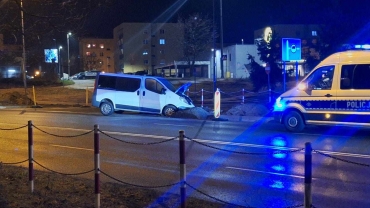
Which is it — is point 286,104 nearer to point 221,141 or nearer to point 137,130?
point 221,141

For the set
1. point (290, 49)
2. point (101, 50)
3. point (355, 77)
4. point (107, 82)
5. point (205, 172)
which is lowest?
point (205, 172)

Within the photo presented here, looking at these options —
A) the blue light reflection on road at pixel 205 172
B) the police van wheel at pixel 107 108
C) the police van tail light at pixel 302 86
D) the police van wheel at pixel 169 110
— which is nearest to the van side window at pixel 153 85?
the police van wheel at pixel 169 110

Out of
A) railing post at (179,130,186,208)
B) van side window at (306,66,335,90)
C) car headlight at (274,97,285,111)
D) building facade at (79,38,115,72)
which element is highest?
building facade at (79,38,115,72)

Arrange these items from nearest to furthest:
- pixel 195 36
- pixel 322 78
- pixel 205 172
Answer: pixel 205 172 < pixel 322 78 < pixel 195 36

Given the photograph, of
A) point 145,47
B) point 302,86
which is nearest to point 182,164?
point 302,86

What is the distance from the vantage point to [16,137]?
54.3 feet

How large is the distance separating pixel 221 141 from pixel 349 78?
432 cm

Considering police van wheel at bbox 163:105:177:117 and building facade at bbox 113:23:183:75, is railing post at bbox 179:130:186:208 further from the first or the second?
building facade at bbox 113:23:183:75

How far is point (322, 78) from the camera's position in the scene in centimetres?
1593

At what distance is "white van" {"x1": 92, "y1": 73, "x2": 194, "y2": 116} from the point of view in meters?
24.1

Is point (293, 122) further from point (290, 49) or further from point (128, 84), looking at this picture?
point (128, 84)

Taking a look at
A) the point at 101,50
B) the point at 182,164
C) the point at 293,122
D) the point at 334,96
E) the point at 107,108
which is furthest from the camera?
the point at 101,50

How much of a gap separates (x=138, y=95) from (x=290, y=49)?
7.51m

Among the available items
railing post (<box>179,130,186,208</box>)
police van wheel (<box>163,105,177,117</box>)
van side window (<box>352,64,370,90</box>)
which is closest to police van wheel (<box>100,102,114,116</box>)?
police van wheel (<box>163,105,177,117</box>)
